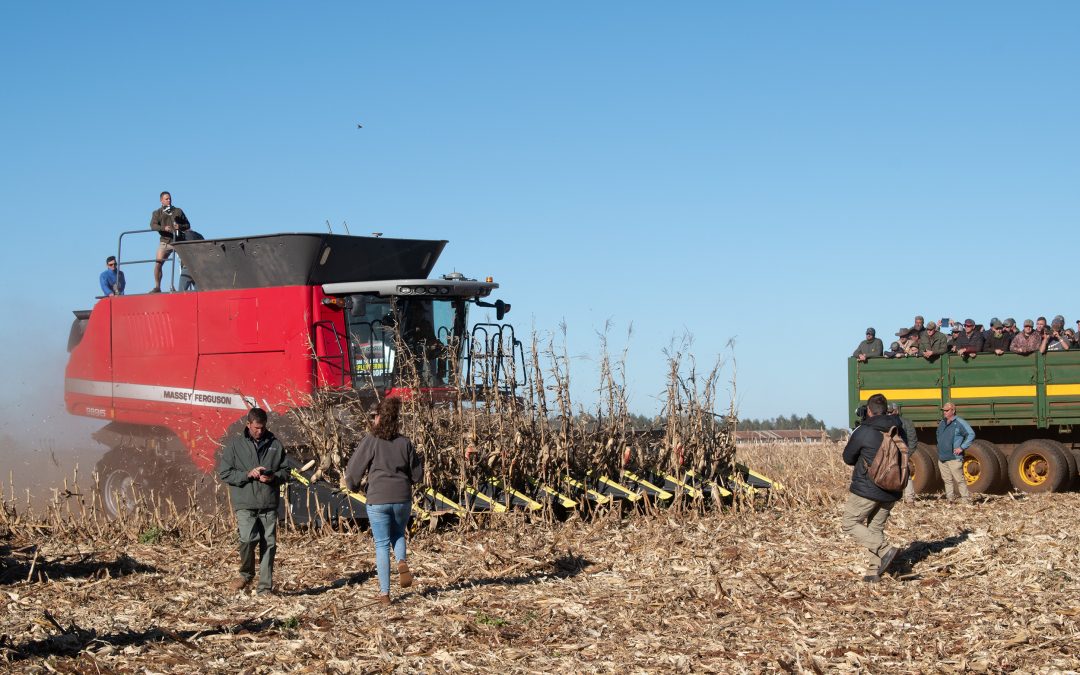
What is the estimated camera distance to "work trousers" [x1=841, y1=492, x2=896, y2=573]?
397 inches

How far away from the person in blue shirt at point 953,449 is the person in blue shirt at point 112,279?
482 inches

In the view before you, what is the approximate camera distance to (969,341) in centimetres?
1867

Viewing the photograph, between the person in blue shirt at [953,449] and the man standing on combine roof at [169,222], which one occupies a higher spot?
the man standing on combine roof at [169,222]

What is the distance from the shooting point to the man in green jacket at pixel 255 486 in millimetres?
9797

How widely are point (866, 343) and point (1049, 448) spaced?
3.40 metres

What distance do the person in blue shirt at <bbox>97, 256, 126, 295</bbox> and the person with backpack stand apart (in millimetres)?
11315

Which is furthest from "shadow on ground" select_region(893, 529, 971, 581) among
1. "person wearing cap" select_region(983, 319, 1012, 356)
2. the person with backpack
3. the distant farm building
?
the distant farm building

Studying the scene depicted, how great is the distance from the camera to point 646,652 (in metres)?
7.72

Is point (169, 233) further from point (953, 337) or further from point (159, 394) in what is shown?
point (953, 337)

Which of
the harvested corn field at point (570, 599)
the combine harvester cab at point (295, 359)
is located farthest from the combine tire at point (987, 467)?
the combine harvester cab at point (295, 359)

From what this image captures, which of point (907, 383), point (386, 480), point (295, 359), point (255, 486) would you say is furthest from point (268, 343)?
point (907, 383)

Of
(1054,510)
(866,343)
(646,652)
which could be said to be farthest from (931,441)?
(646,652)

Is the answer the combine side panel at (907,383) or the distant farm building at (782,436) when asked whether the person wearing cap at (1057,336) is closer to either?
the combine side panel at (907,383)

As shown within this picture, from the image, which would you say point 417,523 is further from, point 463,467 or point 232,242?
point 232,242
